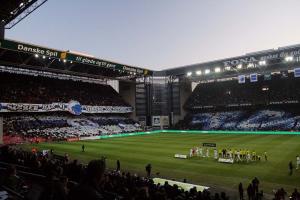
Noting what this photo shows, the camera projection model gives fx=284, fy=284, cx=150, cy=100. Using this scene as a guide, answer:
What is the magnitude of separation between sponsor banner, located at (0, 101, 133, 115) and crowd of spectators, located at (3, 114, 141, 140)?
2100 millimetres

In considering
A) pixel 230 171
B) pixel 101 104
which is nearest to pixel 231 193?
pixel 230 171

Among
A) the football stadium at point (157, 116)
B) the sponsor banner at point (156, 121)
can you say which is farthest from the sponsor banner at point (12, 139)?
the sponsor banner at point (156, 121)

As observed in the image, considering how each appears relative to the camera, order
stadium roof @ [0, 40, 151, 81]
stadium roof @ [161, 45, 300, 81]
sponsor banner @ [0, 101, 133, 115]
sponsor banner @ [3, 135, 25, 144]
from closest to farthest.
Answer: sponsor banner @ [3, 135, 25, 144] < stadium roof @ [0, 40, 151, 81] < sponsor banner @ [0, 101, 133, 115] < stadium roof @ [161, 45, 300, 81]

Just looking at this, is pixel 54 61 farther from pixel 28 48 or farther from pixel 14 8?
pixel 14 8

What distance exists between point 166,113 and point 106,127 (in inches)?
1040

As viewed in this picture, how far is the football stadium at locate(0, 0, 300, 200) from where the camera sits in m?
25.5

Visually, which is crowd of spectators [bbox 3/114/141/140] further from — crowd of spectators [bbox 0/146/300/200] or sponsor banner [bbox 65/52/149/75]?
crowd of spectators [bbox 0/146/300/200]

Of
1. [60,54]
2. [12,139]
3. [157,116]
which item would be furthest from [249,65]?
[12,139]

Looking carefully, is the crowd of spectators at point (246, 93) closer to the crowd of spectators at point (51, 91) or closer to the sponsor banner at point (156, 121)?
the sponsor banner at point (156, 121)

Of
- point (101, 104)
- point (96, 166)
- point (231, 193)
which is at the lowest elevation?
point (231, 193)

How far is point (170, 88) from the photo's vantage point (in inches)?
3612

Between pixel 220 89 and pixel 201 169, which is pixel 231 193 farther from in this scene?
pixel 220 89

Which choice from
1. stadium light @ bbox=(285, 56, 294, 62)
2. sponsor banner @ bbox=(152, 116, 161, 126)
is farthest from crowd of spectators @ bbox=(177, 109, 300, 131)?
stadium light @ bbox=(285, 56, 294, 62)

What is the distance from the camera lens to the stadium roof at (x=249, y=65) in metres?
62.1
